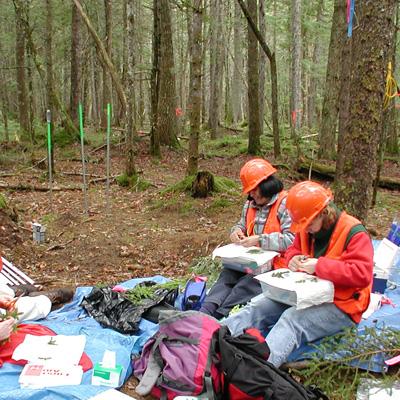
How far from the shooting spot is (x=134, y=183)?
10445mm

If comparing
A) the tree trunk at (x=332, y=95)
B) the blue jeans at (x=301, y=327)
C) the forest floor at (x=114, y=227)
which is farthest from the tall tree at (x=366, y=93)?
the tree trunk at (x=332, y=95)

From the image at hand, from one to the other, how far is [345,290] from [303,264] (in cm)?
35

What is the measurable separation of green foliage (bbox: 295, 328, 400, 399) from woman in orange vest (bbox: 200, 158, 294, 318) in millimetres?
955

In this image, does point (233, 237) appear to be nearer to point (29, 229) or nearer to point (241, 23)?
point (29, 229)

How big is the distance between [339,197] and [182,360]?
2622mm

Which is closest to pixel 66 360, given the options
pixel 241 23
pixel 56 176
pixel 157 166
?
pixel 56 176

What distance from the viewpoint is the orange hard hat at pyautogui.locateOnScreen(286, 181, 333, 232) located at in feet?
10.8

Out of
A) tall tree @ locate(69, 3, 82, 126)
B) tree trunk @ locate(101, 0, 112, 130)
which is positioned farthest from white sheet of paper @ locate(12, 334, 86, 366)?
tree trunk @ locate(101, 0, 112, 130)

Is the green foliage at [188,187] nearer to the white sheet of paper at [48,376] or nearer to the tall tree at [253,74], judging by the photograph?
the tall tree at [253,74]

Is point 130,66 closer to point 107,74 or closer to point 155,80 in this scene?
point 155,80

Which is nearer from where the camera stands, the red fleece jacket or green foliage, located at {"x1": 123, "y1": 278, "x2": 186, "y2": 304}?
the red fleece jacket

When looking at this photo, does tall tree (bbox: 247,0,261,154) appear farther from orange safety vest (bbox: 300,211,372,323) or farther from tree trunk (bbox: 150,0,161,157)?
orange safety vest (bbox: 300,211,372,323)

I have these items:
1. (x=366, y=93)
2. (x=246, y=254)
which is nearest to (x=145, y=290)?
(x=246, y=254)

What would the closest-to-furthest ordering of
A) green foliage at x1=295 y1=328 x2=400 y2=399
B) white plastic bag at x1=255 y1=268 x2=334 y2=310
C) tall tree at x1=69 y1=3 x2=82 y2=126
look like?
green foliage at x1=295 y1=328 x2=400 y2=399 → white plastic bag at x1=255 y1=268 x2=334 y2=310 → tall tree at x1=69 y1=3 x2=82 y2=126
